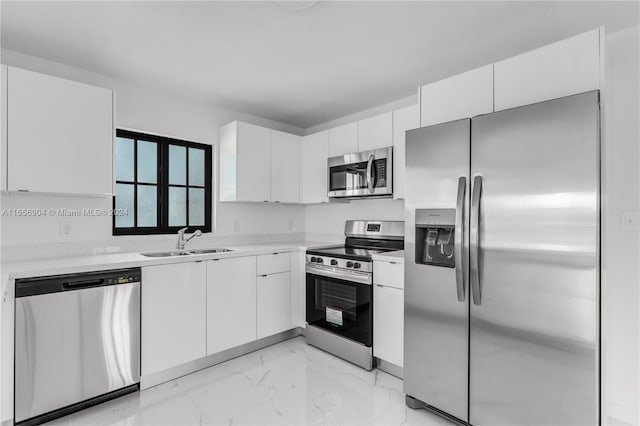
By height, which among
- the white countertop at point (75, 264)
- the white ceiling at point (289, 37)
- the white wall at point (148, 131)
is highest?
the white ceiling at point (289, 37)

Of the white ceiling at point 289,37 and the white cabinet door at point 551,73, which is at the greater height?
the white ceiling at point 289,37

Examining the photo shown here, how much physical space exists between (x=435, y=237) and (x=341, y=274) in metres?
1.03

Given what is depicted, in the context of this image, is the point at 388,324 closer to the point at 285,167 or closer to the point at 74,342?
the point at 285,167

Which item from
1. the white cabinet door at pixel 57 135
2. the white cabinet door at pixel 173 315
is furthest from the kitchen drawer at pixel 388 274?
the white cabinet door at pixel 57 135

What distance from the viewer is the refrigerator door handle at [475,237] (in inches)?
72.2

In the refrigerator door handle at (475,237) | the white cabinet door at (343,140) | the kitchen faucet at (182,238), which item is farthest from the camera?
the white cabinet door at (343,140)

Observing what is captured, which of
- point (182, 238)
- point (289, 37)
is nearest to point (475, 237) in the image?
point (289, 37)

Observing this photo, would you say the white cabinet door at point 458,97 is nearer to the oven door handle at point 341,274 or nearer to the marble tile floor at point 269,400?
the oven door handle at point 341,274

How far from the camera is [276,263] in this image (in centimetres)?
→ 324

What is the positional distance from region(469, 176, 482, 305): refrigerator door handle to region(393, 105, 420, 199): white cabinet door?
105cm

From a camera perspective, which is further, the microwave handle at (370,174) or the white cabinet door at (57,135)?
the microwave handle at (370,174)

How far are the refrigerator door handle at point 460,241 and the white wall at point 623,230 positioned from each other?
3.02 feet

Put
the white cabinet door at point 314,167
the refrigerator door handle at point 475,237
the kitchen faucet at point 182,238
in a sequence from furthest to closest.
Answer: the white cabinet door at point 314,167 → the kitchen faucet at point 182,238 → the refrigerator door handle at point 475,237

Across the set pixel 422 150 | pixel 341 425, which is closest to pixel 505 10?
pixel 422 150
